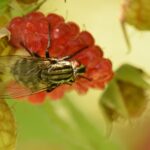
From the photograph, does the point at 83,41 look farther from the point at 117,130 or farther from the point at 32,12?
the point at 117,130

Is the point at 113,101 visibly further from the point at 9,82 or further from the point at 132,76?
the point at 9,82

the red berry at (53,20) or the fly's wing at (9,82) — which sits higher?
the red berry at (53,20)

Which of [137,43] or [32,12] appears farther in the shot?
[137,43]

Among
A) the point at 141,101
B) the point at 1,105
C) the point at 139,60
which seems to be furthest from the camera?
the point at 139,60

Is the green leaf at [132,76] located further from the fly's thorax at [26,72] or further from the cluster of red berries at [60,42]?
the fly's thorax at [26,72]

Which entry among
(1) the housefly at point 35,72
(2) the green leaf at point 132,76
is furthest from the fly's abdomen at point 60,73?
(2) the green leaf at point 132,76

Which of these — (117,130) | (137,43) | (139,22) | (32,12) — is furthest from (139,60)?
(32,12)

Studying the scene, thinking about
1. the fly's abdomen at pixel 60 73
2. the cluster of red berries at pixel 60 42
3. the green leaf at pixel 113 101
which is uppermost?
the cluster of red berries at pixel 60 42
